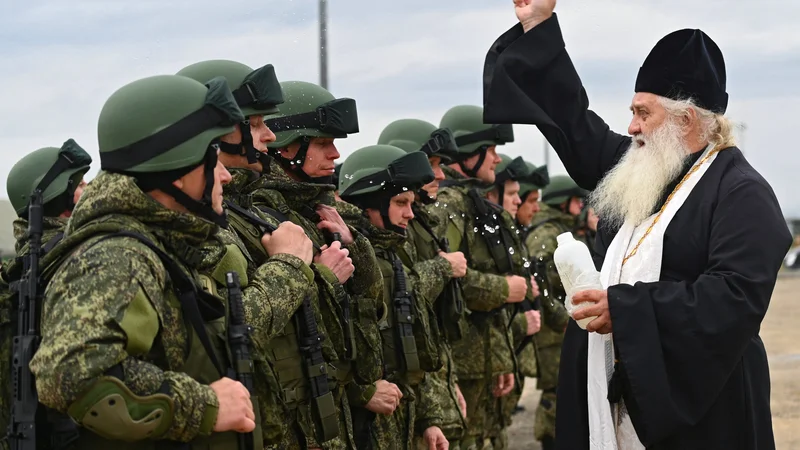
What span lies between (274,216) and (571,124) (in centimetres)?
144

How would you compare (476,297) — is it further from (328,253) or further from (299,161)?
(328,253)

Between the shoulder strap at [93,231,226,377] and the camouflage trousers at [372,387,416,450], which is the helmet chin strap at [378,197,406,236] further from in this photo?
the shoulder strap at [93,231,226,377]

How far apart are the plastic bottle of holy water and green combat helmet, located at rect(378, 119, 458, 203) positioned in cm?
307

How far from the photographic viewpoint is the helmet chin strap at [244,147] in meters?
4.33

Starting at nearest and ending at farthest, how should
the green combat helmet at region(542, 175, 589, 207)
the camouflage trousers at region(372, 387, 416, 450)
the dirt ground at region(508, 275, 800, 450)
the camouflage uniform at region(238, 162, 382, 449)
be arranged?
the camouflage uniform at region(238, 162, 382, 449) → the camouflage trousers at region(372, 387, 416, 450) → the dirt ground at region(508, 275, 800, 450) → the green combat helmet at region(542, 175, 589, 207)

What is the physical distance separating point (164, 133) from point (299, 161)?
79.4 inches

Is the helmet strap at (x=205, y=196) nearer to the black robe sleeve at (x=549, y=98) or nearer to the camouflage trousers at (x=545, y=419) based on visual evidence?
the black robe sleeve at (x=549, y=98)

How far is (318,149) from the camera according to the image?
529cm

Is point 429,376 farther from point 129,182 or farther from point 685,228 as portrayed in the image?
point 129,182

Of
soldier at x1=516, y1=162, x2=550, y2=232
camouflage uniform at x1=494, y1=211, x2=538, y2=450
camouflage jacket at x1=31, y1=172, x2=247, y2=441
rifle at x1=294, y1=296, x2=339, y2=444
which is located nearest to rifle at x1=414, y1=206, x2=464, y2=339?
camouflage uniform at x1=494, y1=211, x2=538, y2=450

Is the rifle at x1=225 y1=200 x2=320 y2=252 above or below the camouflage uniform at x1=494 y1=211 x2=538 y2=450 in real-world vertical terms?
above

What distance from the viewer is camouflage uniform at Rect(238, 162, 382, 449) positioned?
4.43m

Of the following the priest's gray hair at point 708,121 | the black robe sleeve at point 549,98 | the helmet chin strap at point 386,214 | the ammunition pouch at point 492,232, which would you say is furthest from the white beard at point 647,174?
the ammunition pouch at point 492,232

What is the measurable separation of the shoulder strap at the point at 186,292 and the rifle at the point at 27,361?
370 mm
